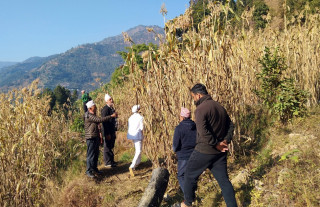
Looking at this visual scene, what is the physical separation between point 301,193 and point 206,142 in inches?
50.9

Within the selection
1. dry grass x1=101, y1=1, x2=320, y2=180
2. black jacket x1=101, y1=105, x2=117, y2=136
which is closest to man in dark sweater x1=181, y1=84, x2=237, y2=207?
dry grass x1=101, y1=1, x2=320, y2=180

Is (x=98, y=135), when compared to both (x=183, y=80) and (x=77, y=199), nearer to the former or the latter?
(x=77, y=199)

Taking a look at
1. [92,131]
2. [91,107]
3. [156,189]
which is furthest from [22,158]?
[156,189]

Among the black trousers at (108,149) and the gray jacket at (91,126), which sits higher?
the gray jacket at (91,126)

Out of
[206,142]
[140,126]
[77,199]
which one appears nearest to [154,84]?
[140,126]

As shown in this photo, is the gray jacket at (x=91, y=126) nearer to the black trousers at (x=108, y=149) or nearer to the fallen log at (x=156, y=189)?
the black trousers at (x=108, y=149)

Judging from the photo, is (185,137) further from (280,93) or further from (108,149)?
(108,149)

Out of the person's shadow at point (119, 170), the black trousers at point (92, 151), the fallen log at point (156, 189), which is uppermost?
the black trousers at point (92, 151)

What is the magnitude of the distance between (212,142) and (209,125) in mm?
225

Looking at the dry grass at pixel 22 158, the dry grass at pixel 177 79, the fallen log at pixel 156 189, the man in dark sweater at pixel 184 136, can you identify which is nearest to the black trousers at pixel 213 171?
the man in dark sweater at pixel 184 136

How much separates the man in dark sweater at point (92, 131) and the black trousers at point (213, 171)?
2.48m

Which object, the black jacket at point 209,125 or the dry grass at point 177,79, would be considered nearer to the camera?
the black jacket at point 209,125

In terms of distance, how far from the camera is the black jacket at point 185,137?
3.62m

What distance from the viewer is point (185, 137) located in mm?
3633
